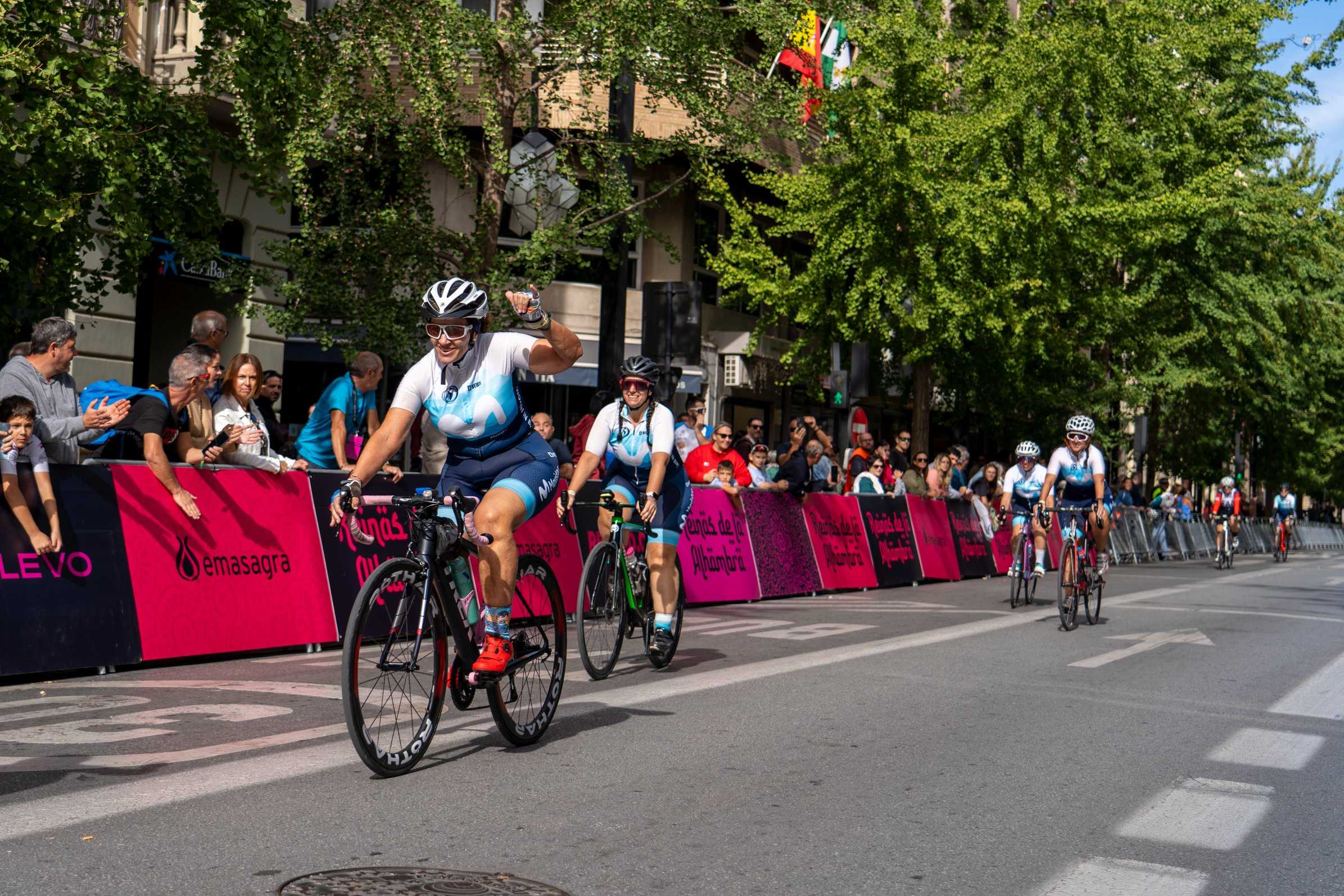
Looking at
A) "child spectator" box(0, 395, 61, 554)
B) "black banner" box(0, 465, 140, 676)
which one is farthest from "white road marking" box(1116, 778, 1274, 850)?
"child spectator" box(0, 395, 61, 554)

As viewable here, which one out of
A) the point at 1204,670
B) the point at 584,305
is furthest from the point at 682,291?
the point at 584,305

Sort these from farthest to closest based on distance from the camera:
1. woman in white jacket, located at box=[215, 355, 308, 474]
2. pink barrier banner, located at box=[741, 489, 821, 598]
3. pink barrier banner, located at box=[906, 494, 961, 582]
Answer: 1. pink barrier banner, located at box=[906, 494, 961, 582]
2. pink barrier banner, located at box=[741, 489, 821, 598]
3. woman in white jacket, located at box=[215, 355, 308, 474]

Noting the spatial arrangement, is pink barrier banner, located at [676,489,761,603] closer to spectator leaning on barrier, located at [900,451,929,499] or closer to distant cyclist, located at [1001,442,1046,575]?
distant cyclist, located at [1001,442,1046,575]

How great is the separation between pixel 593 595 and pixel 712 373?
19963mm

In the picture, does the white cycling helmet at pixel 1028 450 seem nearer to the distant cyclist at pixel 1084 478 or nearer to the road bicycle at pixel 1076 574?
the distant cyclist at pixel 1084 478

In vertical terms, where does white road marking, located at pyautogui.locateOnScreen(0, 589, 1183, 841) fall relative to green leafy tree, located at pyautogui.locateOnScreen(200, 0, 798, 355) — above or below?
below

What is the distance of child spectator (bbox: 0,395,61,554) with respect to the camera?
8531mm

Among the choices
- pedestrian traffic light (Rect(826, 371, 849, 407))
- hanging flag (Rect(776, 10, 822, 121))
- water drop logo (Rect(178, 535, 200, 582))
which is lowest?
water drop logo (Rect(178, 535, 200, 582))

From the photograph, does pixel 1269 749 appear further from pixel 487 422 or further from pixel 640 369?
pixel 487 422

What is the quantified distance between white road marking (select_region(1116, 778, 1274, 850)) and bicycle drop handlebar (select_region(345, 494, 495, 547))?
2707mm

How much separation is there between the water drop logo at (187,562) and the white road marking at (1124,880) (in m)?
6.19

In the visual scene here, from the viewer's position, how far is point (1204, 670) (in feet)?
36.3

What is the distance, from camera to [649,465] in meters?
9.65

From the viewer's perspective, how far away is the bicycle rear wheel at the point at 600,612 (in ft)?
29.2
